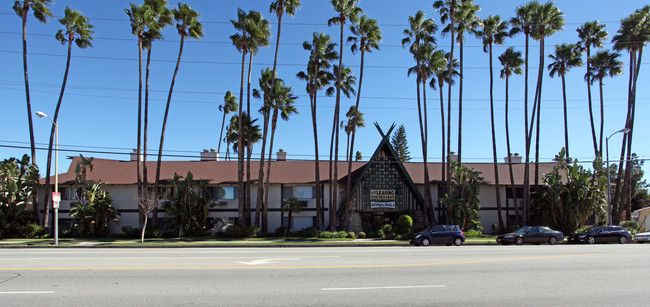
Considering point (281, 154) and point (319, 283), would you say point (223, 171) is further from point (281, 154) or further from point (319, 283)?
point (319, 283)

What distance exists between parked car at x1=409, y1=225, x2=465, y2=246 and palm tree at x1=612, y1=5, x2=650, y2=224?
761 inches

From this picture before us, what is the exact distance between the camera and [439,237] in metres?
24.7

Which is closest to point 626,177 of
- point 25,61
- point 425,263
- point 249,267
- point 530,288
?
point 425,263

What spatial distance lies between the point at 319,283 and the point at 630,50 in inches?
1576

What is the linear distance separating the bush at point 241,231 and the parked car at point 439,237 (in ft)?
38.0

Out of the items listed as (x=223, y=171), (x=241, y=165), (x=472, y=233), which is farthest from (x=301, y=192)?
(x=472, y=233)

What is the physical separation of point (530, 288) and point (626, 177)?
A: 33.1m

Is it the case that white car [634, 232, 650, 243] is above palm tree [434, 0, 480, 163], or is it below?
below

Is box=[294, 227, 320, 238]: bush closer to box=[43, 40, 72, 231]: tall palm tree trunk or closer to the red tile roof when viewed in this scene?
the red tile roof

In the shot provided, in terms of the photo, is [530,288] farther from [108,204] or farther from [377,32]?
[108,204]

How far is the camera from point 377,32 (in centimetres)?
3262

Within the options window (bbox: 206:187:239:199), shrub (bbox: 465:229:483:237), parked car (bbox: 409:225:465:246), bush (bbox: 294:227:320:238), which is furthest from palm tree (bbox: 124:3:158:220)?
shrub (bbox: 465:229:483:237)

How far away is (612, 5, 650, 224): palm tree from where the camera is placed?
114 ft

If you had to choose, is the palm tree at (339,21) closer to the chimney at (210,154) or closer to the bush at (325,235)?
the bush at (325,235)
